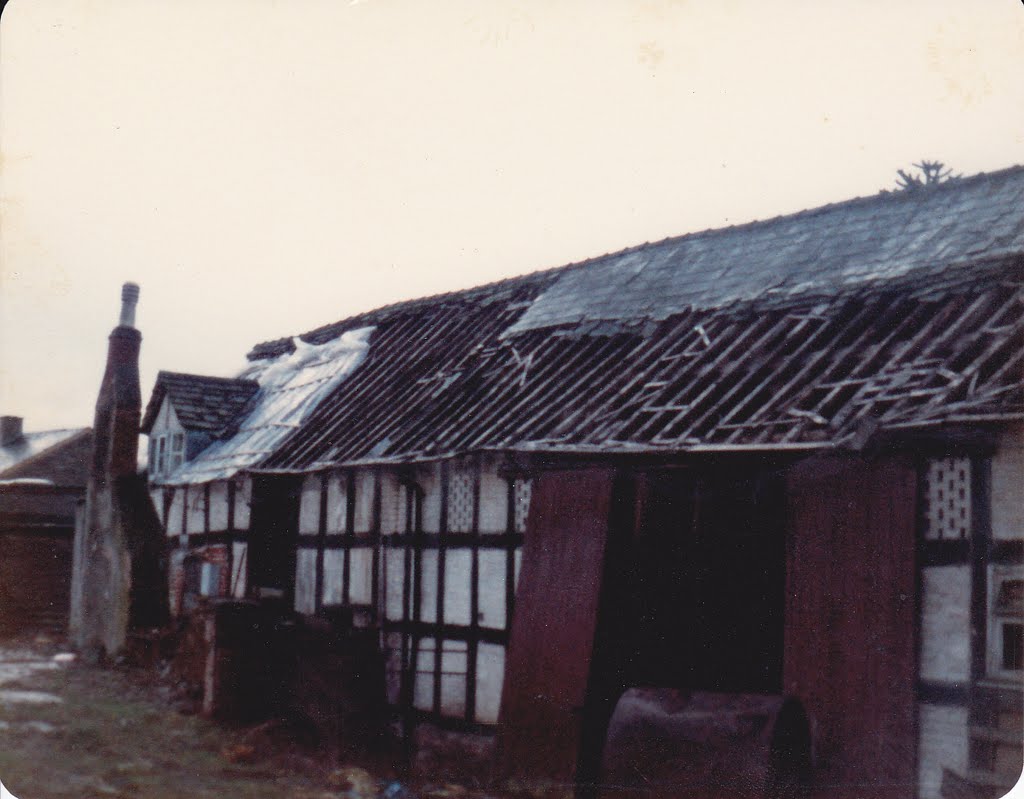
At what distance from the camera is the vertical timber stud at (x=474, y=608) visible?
37.0 ft

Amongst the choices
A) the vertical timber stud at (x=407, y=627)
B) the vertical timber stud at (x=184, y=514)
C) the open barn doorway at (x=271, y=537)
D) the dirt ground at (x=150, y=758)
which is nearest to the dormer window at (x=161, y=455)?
the vertical timber stud at (x=184, y=514)

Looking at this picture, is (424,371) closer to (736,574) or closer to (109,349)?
(736,574)

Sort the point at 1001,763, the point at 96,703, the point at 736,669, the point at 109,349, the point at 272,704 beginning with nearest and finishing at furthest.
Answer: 1. the point at 1001,763
2. the point at 736,669
3. the point at 272,704
4. the point at 96,703
5. the point at 109,349

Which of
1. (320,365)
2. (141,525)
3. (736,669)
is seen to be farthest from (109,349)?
(736,669)

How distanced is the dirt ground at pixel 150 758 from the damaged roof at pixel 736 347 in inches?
143

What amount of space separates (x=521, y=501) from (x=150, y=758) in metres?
5.12

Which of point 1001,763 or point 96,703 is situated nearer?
point 1001,763

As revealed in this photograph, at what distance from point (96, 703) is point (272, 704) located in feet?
11.2

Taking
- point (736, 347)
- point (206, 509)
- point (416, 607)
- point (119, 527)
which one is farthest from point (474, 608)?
point (119, 527)

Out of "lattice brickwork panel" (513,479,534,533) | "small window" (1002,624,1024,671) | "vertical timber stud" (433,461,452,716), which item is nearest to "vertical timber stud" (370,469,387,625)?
"vertical timber stud" (433,461,452,716)

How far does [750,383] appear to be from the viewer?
956 cm

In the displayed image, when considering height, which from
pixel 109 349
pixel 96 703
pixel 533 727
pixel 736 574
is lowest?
pixel 96 703

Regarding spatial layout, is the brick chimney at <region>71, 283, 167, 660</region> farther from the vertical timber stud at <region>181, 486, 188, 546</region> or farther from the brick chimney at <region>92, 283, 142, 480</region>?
the vertical timber stud at <region>181, 486, 188, 546</region>

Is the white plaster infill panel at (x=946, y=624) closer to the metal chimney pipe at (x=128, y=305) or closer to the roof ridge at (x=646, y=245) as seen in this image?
the roof ridge at (x=646, y=245)
